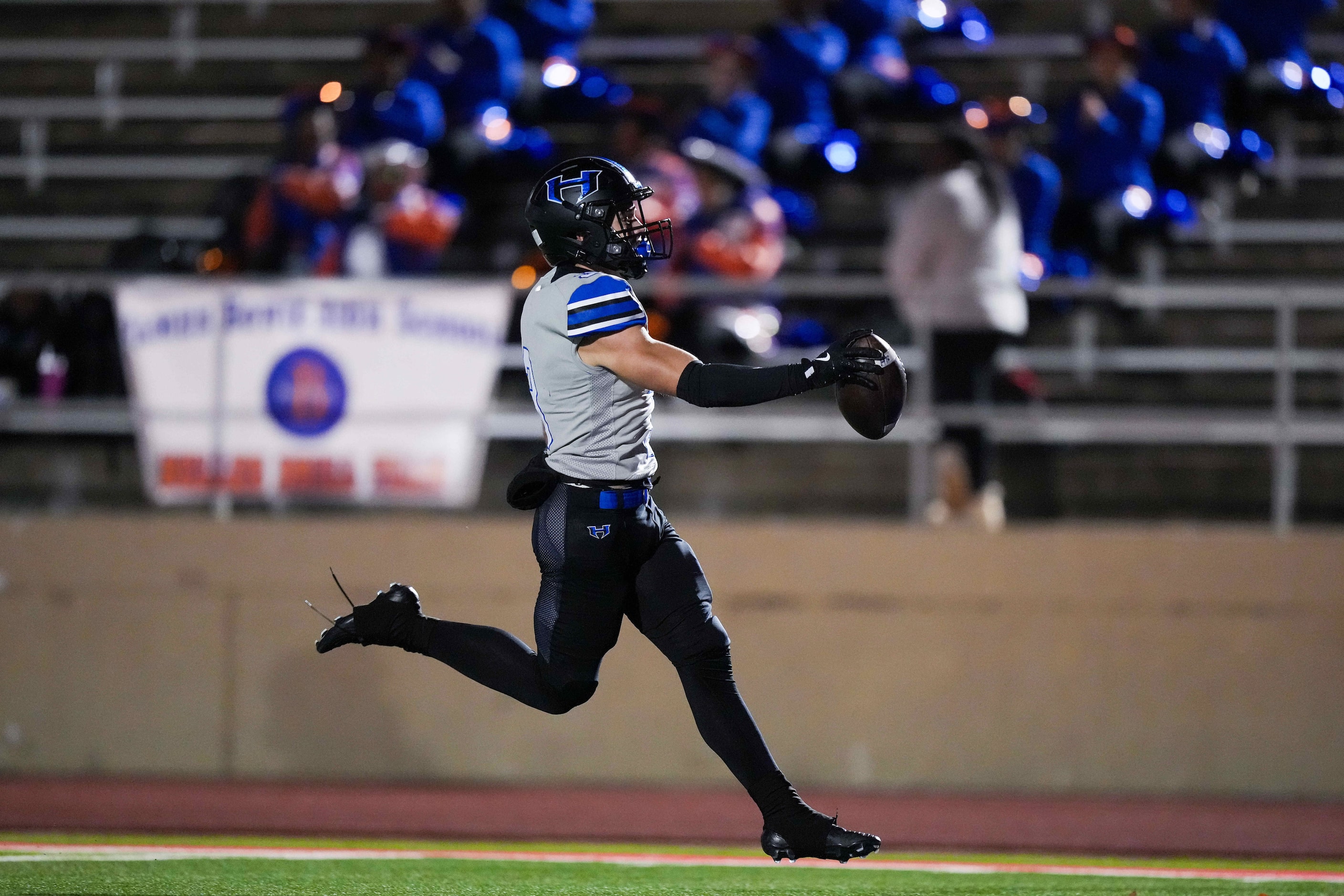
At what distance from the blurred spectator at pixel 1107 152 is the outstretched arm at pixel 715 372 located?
535 centimetres

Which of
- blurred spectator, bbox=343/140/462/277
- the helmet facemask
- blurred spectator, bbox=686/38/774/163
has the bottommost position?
the helmet facemask

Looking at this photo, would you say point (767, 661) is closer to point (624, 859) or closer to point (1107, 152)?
point (624, 859)

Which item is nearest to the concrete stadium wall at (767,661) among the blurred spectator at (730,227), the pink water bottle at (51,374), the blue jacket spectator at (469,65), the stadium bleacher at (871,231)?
the stadium bleacher at (871,231)

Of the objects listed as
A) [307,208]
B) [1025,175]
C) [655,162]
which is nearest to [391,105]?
[307,208]

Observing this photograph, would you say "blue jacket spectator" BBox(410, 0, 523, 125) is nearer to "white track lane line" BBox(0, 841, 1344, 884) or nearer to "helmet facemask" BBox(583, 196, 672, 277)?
"white track lane line" BBox(0, 841, 1344, 884)

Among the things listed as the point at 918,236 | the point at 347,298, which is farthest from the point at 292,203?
the point at 918,236

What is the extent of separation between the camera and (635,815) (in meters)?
7.11

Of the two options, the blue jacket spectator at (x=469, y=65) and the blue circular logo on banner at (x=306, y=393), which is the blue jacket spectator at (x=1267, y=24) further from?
the blue circular logo on banner at (x=306, y=393)

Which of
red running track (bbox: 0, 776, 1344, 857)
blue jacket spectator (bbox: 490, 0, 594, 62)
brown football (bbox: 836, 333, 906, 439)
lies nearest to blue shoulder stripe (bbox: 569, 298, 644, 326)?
brown football (bbox: 836, 333, 906, 439)

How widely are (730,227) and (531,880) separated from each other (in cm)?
396

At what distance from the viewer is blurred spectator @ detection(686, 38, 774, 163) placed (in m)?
9.43

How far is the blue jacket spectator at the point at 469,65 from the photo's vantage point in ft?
33.5

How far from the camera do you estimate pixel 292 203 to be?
928 cm

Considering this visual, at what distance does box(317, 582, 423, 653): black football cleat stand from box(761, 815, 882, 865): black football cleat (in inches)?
46.6
